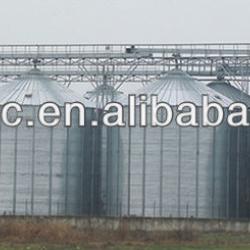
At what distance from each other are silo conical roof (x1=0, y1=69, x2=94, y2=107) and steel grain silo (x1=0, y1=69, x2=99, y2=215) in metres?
0.17

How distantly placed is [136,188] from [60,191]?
3796 millimetres

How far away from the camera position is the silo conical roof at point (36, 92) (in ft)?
160

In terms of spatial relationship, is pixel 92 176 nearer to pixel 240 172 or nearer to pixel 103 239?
pixel 240 172

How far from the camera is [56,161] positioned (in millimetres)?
47625

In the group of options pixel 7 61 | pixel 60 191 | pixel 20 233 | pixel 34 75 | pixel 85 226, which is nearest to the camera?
pixel 20 233

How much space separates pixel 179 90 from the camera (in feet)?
163

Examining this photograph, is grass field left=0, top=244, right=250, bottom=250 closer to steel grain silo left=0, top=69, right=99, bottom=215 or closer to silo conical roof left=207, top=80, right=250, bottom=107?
steel grain silo left=0, top=69, right=99, bottom=215

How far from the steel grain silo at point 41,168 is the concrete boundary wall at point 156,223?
282 centimetres

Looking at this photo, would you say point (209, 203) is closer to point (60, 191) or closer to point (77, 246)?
point (60, 191)

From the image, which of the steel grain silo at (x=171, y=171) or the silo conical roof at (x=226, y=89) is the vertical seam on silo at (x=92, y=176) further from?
the silo conical roof at (x=226, y=89)

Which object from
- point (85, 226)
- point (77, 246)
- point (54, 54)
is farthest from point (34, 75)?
point (77, 246)

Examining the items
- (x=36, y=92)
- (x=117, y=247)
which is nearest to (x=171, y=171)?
(x=36, y=92)

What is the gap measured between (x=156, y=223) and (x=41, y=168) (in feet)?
22.7

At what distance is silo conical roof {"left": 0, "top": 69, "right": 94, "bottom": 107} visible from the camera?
1922 inches
